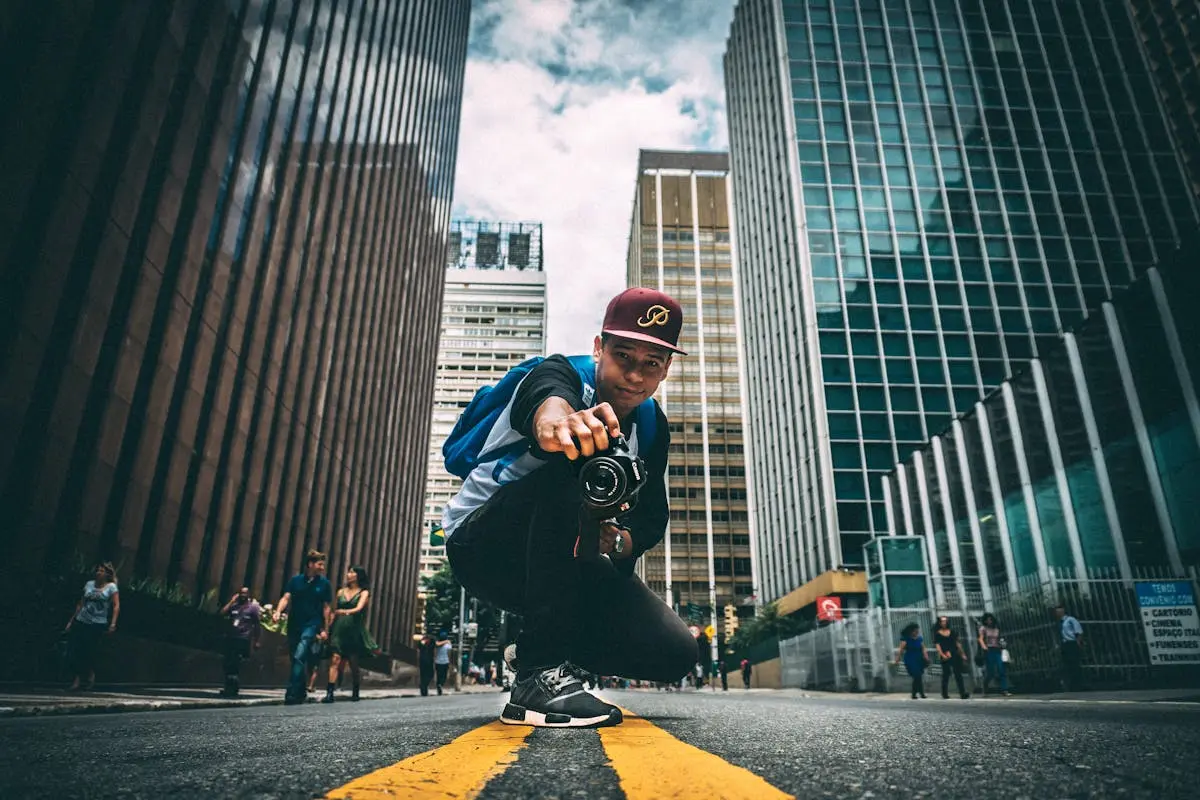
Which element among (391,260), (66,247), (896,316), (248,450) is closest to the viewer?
(66,247)

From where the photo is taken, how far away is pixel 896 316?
39.7 m

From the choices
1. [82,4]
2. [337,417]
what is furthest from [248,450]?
[82,4]

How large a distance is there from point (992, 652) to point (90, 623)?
14.0 meters

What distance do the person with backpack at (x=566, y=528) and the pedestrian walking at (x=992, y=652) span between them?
1256 centimetres

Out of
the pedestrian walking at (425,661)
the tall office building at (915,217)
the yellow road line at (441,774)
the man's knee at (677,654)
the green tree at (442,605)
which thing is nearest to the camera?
the yellow road line at (441,774)

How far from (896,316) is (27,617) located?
39695 mm

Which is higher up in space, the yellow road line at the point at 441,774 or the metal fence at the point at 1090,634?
the metal fence at the point at 1090,634

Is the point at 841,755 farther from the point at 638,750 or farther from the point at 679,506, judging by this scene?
the point at 679,506

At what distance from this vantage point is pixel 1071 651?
38.2 feet

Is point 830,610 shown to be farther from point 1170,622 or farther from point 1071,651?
point 1170,622

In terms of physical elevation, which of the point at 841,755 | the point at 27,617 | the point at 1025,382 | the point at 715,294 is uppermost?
the point at 715,294

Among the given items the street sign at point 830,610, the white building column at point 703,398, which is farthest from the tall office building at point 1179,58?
the white building column at point 703,398

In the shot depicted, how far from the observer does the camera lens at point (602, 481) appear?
5.99 feet

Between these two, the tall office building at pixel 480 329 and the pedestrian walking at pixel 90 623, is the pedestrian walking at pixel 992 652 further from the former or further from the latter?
the tall office building at pixel 480 329
